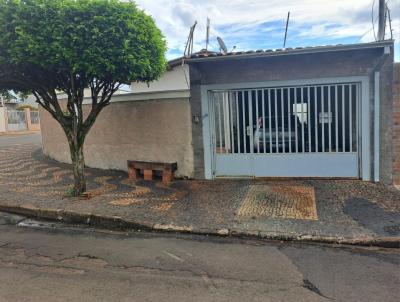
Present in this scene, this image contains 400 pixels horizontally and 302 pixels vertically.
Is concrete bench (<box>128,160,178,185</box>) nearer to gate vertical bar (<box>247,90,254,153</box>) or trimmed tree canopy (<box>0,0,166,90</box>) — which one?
gate vertical bar (<box>247,90,254,153</box>)

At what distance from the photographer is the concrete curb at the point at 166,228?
496cm

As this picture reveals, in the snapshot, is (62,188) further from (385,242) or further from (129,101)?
(385,242)

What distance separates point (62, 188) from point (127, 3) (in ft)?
14.2

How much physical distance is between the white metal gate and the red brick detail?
0.71m

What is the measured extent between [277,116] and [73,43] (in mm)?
4640

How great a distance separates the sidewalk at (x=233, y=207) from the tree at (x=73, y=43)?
2.05 metres

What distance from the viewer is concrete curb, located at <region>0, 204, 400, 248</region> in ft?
16.3

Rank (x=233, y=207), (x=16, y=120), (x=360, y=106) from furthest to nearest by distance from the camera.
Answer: (x=16, y=120), (x=360, y=106), (x=233, y=207)

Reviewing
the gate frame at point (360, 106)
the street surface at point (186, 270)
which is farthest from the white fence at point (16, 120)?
the street surface at point (186, 270)

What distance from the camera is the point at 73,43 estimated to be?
6.01 meters

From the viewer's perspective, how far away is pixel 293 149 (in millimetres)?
8391

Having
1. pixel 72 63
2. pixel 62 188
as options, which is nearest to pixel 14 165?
pixel 62 188

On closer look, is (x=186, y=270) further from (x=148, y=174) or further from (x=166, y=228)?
(x=148, y=174)

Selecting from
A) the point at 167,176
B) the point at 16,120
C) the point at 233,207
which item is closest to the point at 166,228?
the point at 233,207
